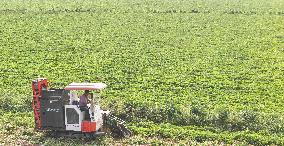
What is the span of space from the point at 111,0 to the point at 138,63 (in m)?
35.6

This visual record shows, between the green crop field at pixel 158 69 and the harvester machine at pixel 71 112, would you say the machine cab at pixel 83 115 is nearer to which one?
the harvester machine at pixel 71 112

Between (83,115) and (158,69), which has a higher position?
(158,69)

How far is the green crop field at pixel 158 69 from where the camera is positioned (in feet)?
61.0

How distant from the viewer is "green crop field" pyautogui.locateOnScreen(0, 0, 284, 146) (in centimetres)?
1859

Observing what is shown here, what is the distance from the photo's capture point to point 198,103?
20.7 metres

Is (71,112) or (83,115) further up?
(71,112)

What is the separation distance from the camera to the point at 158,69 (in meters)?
26.8

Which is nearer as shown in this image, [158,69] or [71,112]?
[71,112]

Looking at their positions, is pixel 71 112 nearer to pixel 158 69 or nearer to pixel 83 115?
pixel 83 115

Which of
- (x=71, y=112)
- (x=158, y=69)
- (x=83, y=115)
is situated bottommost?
(x=83, y=115)

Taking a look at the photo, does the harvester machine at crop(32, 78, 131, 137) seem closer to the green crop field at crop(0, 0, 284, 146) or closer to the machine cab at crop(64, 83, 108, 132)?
the machine cab at crop(64, 83, 108, 132)

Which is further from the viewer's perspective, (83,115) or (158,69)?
(158,69)

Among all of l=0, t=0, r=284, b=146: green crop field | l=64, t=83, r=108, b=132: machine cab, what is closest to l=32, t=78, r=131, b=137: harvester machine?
l=64, t=83, r=108, b=132: machine cab

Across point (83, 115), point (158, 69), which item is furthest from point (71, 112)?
point (158, 69)
